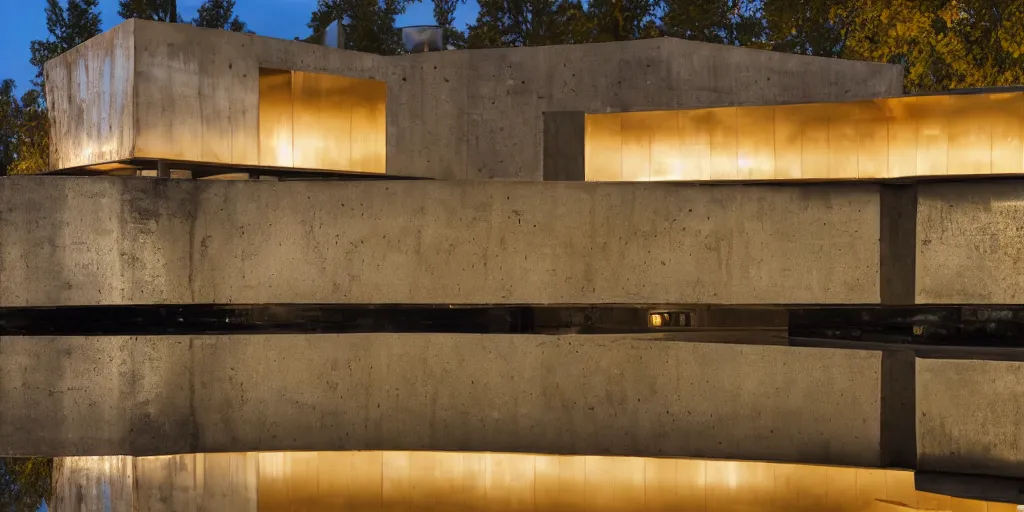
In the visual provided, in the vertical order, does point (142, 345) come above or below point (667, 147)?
below

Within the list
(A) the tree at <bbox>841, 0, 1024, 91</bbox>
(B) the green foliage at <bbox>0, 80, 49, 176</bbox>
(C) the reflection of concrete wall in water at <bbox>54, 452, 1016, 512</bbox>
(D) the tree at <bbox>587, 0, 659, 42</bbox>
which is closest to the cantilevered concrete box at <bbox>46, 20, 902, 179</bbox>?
(A) the tree at <bbox>841, 0, 1024, 91</bbox>

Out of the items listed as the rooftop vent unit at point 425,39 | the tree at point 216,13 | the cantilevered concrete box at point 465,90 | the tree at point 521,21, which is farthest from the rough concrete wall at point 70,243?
the tree at point 216,13

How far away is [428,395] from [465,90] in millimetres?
5196

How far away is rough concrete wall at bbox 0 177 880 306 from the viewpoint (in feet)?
29.8

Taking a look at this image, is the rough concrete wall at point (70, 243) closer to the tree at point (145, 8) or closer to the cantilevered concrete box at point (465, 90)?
the cantilevered concrete box at point (465, 90)

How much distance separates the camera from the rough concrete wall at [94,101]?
9.54m

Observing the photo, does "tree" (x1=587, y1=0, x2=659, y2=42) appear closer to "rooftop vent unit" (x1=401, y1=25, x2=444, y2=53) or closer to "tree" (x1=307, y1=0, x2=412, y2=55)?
"tree" (x1=307, y1=0, x2=412, y2=55)

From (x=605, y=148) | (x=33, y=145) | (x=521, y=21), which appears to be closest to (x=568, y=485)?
(x=605, y=148)

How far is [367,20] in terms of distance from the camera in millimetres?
38000

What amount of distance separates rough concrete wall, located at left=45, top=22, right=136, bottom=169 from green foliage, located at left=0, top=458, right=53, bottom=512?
3.19 m

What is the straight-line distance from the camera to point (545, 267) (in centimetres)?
927

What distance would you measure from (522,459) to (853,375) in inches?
134

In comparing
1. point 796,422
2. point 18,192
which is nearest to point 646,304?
point 796,422

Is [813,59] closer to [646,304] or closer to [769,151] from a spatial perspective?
[769,151]
